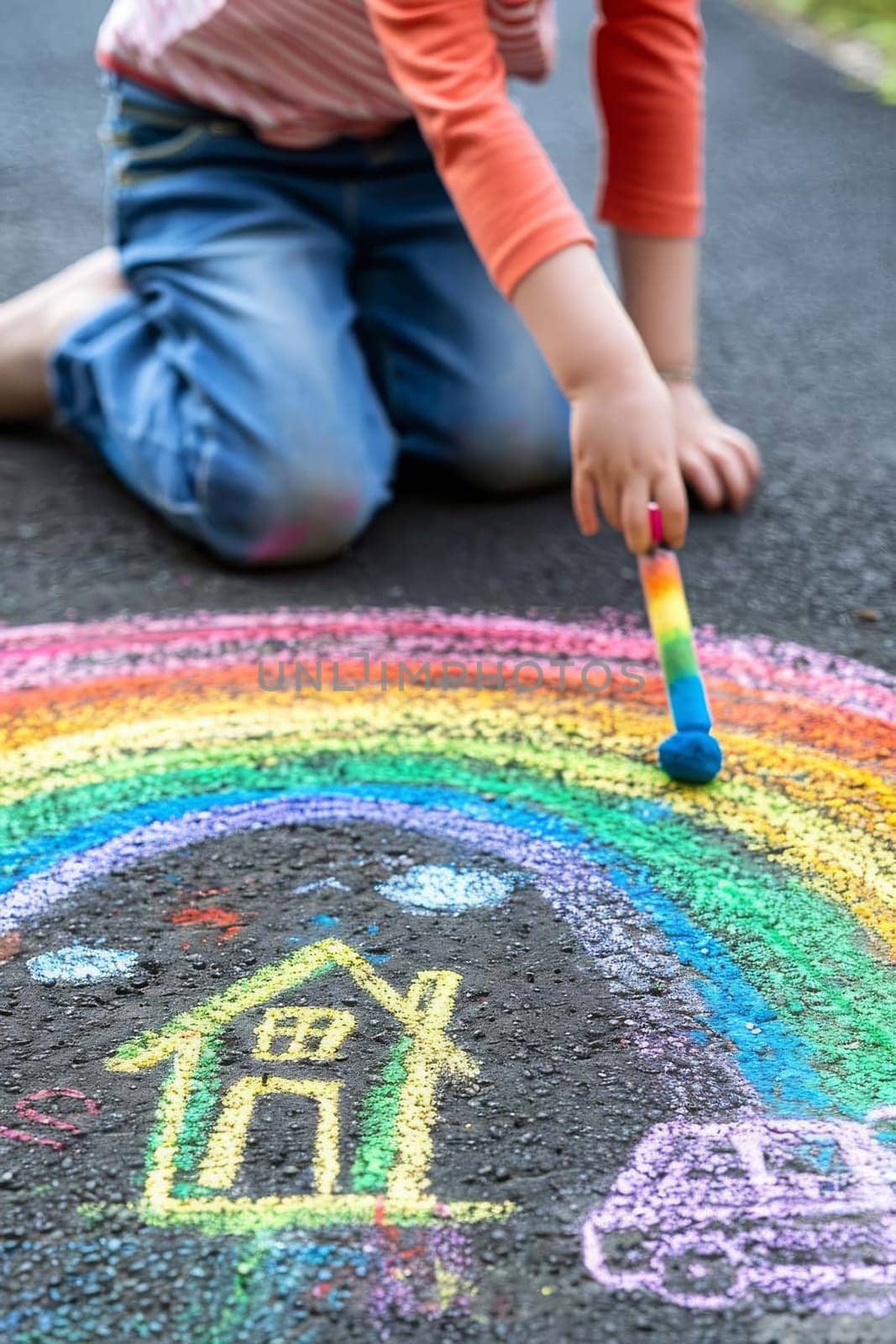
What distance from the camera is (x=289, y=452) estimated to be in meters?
1.61

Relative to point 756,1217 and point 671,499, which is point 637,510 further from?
point 756,1217

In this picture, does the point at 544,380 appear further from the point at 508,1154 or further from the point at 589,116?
the point at 589,116

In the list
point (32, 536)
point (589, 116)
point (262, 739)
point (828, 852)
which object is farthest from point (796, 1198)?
point (589, 116)

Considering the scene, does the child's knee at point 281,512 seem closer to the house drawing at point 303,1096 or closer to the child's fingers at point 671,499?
the child's fingers at point 671,499

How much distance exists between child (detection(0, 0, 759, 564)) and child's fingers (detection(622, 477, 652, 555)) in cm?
33

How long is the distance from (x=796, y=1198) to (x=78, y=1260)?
387 millimetres

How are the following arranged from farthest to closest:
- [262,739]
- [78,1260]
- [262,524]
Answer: [262,524] → [262,739] → [78,1260]

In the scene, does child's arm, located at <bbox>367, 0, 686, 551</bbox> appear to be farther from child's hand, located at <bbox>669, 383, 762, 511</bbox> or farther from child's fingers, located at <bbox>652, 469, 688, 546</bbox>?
child's hand, located at <bbox>669, 383, 762, 511</bbox>

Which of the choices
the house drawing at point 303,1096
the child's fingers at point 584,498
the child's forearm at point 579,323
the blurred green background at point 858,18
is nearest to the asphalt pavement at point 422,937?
the house drawing at point 303,1096

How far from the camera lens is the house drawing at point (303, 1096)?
836 millimetres

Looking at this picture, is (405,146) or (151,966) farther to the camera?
(405,146)

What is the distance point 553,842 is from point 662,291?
0.75m

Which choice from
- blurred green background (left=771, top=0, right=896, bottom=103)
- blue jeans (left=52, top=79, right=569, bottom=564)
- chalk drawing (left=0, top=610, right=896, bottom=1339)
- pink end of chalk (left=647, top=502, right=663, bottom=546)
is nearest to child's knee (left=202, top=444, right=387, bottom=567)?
blue jeans (left=52, top=79, right=569, bottom=564)

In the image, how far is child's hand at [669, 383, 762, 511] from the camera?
1.72 metres
